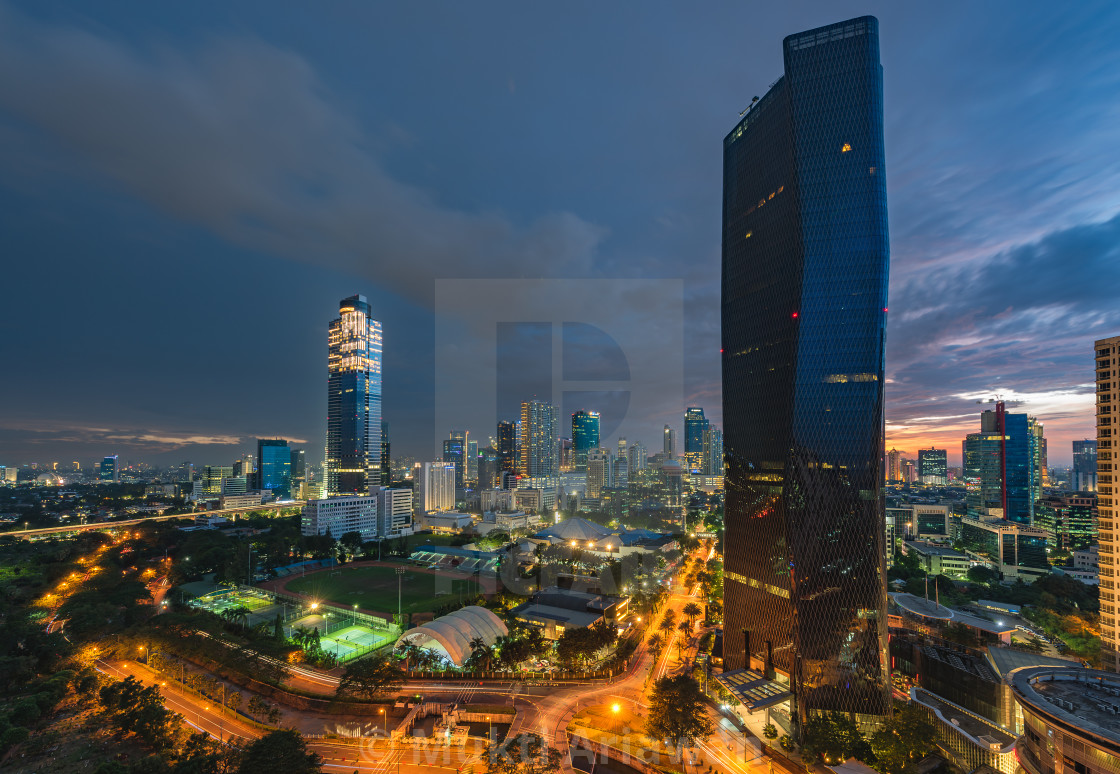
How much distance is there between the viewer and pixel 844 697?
3175 centimetres

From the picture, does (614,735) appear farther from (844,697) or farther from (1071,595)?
(1071,595)

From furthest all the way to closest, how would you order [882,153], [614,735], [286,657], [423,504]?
1. [423,504]
2. [286,657]
3. [882,153]
4. [614,735]

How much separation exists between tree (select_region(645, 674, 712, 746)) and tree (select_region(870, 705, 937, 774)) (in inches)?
368

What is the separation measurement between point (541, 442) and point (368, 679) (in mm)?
147164

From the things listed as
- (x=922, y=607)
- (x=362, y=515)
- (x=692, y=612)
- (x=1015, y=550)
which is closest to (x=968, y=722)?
(x=922, y=607)

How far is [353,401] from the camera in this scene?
134 meters

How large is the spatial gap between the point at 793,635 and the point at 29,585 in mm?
79888

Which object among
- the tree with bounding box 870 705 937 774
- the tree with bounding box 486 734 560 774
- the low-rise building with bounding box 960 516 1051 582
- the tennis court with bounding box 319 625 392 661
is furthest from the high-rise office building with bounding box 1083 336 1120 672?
the tennis court with bounding box 319 625 392 661

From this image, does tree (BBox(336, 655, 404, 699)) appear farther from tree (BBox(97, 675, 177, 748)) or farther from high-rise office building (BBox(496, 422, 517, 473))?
high-rise office building (BBox(496, 422, 517, 473))

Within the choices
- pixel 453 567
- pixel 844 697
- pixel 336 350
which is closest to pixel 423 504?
pixel 336 350

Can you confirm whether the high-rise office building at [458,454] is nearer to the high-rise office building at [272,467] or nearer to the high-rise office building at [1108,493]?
the high-rise office building at [272,467]

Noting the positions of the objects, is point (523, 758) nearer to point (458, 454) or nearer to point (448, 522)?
point (448, 522)

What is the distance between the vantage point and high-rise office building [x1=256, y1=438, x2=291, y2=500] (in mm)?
176625

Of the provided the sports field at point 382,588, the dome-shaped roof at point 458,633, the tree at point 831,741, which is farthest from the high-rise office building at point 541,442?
the tree at point 831,741
